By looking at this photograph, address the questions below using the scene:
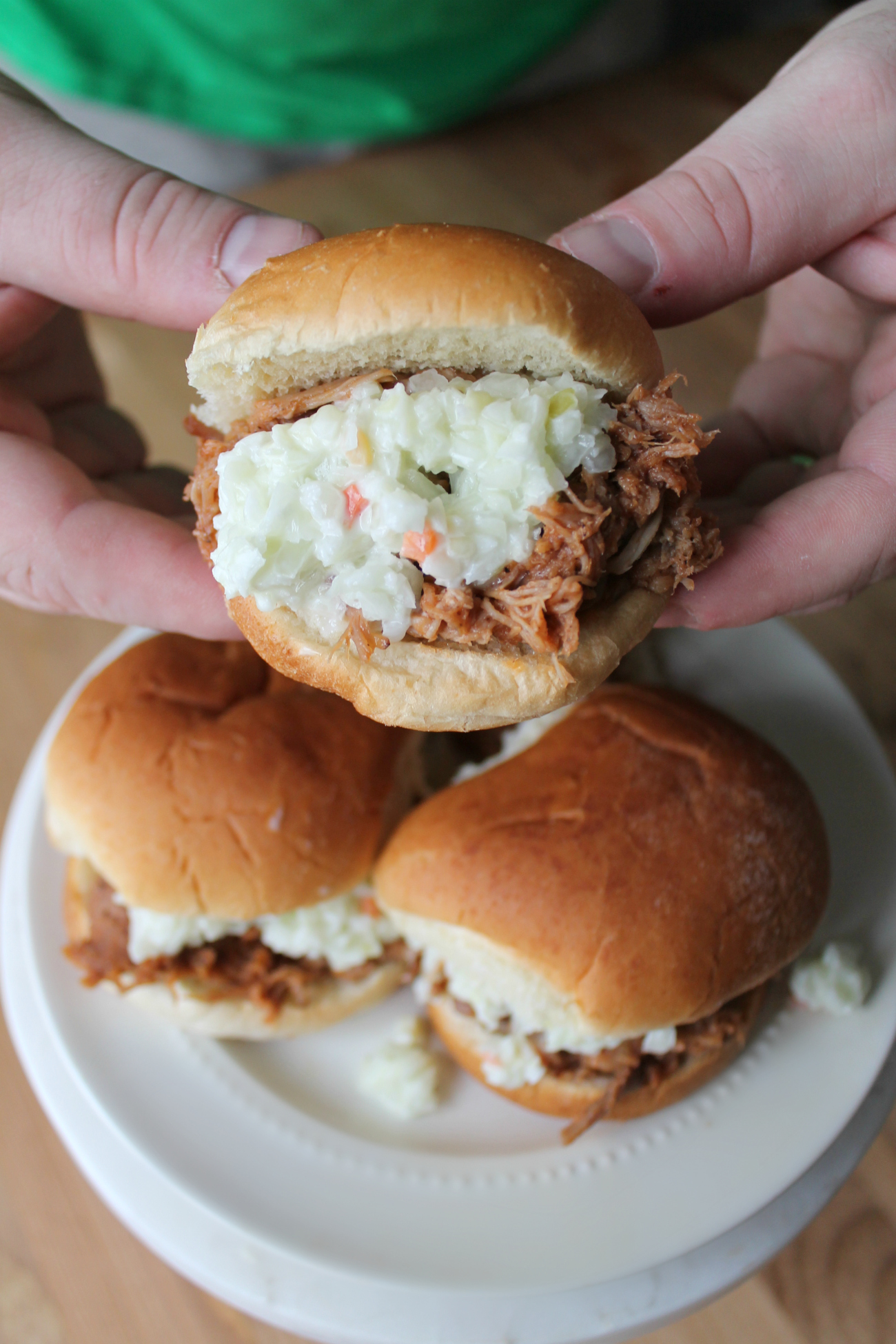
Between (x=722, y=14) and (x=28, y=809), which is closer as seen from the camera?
Result: (x=28, y=809)

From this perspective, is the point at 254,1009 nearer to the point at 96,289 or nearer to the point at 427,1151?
the point at 427,1151

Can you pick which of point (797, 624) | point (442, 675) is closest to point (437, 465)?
point (442, 675)

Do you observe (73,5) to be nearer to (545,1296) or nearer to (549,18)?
(549,18)

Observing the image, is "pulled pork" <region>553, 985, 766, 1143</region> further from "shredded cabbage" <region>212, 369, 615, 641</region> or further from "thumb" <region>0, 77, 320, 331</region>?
"thumb" <region>0, 77, 320, 331</region>

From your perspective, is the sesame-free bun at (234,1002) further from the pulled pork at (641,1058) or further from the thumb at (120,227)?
the thumb at (120,227)

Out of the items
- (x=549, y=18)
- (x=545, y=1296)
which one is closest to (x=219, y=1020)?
(x=545, y=1296)

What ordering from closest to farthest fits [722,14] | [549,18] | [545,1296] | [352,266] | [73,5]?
[352,266] < [545,1296] < [73,5] < [549,18] < [722,14]

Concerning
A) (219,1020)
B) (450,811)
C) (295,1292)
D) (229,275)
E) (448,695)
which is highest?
(229,275)
